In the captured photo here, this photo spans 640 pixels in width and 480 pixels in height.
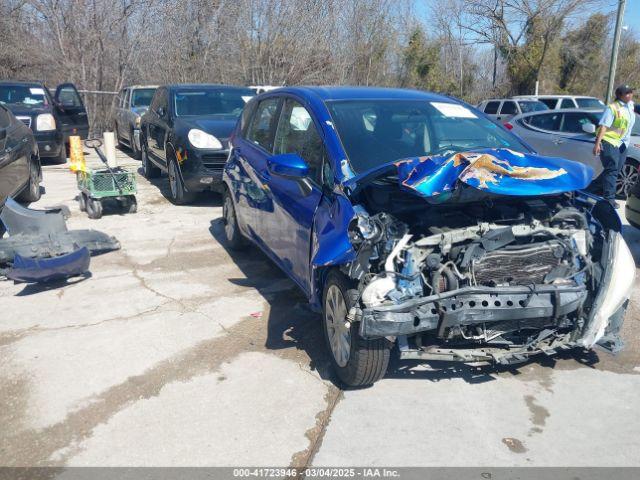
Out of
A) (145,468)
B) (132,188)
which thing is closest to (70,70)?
(132,188)

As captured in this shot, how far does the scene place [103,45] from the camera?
19.0m

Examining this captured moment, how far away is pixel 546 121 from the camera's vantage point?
11.0m

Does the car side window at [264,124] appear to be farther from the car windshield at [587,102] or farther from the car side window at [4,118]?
the car windshield at [587,102]

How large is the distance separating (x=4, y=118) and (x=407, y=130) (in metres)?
6.57

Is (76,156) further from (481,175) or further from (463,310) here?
(463,310)

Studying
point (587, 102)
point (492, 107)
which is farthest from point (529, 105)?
point (587, 102)

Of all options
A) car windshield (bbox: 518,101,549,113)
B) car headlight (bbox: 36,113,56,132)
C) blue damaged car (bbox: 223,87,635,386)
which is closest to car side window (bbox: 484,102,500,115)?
car windshield (bbox: 518,101,549,113)

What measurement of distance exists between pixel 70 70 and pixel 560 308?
1884 cm

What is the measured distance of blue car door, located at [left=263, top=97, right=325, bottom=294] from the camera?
4176 mm

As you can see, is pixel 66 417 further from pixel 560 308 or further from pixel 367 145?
pixel 560 308

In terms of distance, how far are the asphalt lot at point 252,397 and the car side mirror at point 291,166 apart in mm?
1242

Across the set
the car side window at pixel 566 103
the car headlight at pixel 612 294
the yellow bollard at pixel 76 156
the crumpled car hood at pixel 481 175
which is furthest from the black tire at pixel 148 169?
the car side window at pixel 566 103

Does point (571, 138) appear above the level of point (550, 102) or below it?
below

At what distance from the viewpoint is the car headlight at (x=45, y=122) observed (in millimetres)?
12445
